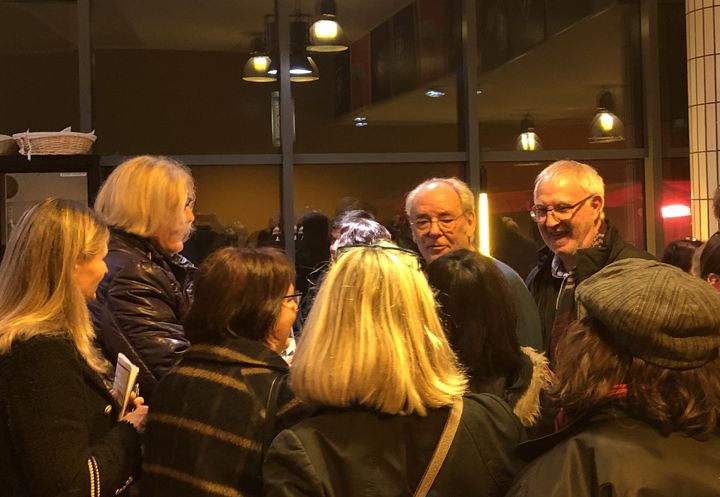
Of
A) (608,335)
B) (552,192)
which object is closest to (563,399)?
(608,335)

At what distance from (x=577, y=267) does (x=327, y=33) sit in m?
2.87

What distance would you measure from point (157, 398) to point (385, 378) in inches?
24.9

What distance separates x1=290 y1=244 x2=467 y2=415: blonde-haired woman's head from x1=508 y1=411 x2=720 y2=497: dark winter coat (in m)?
0.29

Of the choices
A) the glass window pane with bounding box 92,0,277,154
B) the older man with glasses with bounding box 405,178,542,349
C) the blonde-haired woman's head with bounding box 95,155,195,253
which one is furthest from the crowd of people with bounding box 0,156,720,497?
the glass window pane with bounding box 92,0,277,154

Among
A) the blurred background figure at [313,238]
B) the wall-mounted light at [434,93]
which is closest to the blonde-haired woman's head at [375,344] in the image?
the blurred background figure at [313,238]

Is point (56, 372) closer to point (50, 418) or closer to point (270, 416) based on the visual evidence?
point (50, 418)

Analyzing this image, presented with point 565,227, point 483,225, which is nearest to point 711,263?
point 565,227

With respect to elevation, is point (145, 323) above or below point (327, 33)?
below

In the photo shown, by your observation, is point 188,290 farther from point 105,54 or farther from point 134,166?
point 105,54

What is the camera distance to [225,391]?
1928 millimetres

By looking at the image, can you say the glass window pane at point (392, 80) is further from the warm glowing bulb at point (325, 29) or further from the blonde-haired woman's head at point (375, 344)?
the blonde-haired woman's head at point (375, 344)

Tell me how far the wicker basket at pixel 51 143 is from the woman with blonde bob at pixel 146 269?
5.97 ft

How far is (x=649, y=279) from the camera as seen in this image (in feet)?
4.94

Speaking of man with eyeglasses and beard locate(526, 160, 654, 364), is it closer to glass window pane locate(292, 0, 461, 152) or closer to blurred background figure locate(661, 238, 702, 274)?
blurred background figure locate(661, 238, 702, 274)
